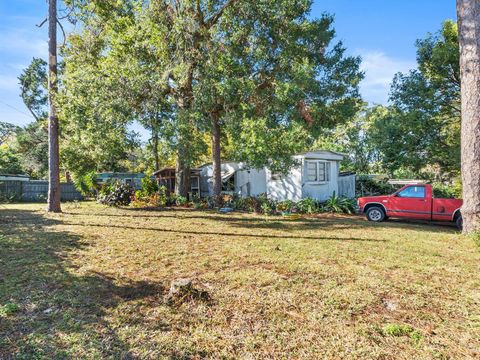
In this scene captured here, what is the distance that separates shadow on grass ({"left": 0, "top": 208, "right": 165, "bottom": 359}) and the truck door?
31.3ft

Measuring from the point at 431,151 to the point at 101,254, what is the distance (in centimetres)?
1482

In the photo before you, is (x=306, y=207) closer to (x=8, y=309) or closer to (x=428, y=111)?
(x=428, y=111)

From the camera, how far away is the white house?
49.7 ft

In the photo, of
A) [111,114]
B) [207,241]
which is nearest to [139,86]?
[111,114]

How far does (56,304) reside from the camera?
11.6 feet

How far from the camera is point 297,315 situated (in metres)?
3.23

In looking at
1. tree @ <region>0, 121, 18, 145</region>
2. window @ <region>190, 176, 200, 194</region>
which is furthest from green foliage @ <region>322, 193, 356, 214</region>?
tree @ <region>0, 121, 18, 145</region>

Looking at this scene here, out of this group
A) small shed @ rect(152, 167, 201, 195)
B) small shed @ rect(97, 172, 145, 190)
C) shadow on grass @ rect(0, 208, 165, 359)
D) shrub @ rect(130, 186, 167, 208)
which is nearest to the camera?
shadow on grass @ rect(0, 208, 165, 359)

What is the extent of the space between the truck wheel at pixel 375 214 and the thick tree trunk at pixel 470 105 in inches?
135

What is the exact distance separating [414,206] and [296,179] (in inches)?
237

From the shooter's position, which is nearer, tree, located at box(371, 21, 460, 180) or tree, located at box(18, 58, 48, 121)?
tree, located at box(371, 21, 460, 180)

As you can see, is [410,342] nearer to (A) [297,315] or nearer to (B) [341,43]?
(A) [297,315]

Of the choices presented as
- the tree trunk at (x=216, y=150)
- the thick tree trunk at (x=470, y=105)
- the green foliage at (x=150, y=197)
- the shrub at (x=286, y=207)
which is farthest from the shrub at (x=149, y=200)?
the thick tree trunk at (x=470, y=105)

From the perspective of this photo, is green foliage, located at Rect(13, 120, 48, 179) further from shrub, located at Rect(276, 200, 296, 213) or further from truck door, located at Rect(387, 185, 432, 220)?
truck door, located at Rect(387, 185, 432, 220)
